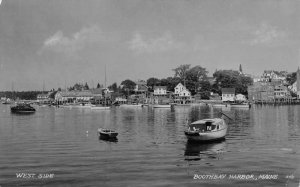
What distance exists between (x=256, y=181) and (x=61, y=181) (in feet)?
23.5

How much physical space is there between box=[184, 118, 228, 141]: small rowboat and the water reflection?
1.15 feet

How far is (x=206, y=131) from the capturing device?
24578mm

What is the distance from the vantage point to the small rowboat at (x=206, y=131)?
942 inches

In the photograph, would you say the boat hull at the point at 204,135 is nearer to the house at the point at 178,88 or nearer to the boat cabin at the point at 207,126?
the boat cabin at the point at 207,126

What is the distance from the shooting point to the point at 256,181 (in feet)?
44.3

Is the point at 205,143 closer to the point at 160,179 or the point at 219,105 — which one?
the point at 160,179

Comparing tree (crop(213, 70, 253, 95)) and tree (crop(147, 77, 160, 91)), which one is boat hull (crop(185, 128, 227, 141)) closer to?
tree (crop(213, 70, 253, 95))

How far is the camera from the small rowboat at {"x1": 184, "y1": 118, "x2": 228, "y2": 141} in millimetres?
23938

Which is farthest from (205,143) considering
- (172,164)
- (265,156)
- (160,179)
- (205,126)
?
(160,179)

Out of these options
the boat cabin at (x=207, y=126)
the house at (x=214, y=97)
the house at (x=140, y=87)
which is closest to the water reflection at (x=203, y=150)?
the boat cabin at (x=207, y=126)

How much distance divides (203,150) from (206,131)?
2.86 m

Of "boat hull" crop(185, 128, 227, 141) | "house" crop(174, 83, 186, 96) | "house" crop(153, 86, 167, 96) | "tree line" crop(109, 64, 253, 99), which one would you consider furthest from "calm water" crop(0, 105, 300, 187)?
"house" crop(153, 86, 167, 96)

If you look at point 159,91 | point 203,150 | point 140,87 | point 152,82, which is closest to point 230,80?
point 159,91

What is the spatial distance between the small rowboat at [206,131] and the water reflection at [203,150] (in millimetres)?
350
